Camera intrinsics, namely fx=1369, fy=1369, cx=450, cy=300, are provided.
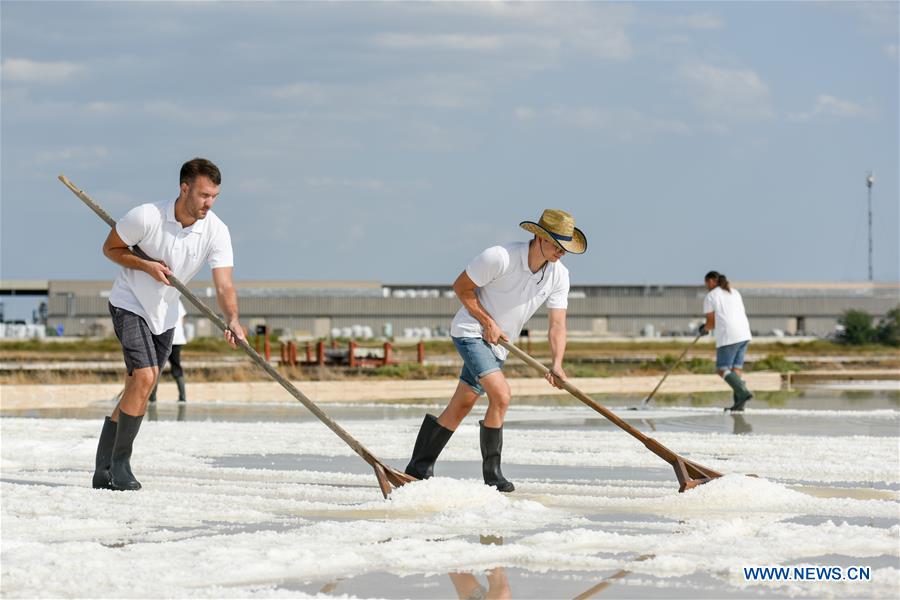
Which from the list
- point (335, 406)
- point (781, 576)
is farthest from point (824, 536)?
point (335, 406)

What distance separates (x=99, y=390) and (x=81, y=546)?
13.0 metres

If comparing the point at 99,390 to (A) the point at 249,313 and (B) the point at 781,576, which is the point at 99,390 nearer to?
(B) the point at 781,576

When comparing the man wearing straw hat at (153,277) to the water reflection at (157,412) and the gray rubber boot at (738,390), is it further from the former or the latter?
the gray rubber boot at (738,390)

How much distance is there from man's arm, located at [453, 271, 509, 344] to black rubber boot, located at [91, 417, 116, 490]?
90.6 inches

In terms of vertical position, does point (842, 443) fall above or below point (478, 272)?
below

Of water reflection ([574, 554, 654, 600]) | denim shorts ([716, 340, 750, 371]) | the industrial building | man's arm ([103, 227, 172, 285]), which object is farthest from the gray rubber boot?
the industrial building

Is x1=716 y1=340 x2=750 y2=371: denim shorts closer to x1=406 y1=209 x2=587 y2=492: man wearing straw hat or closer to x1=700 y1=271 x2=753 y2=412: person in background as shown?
x1=700 y1=271 x2=753 y2=412: person in background

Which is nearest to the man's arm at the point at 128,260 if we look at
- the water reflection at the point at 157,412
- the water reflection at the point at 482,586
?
the water reflection at the point at 482,586

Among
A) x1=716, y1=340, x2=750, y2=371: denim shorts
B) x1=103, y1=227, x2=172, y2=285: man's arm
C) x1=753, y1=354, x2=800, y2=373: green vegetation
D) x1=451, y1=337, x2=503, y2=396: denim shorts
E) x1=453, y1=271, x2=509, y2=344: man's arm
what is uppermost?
x1=103, y1=227, x2=172, y2=285: man's arm

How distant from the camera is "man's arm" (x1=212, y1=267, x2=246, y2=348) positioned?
26.7 feet

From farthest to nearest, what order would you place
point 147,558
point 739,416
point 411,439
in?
1. point 739,416
2. point 411,439
3. point 147,558

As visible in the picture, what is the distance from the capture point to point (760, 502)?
24.2ft

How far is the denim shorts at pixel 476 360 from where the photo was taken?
818 cm

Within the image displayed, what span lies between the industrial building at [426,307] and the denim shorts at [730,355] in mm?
63649
